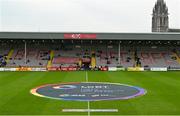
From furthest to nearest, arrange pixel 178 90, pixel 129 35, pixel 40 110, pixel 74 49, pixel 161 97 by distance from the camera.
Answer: pixel 74 49 < pixel 129 35 < pixel 178 90 < pixel 161 97 < pixel 40 110

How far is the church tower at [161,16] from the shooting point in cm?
16738

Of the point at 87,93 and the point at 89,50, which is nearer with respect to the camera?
the point at 87,93

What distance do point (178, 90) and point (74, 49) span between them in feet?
142

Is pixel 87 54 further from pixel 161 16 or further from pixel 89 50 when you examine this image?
pixel 161 16

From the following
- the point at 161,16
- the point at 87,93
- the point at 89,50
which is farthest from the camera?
the point at 161,16

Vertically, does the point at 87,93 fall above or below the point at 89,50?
below

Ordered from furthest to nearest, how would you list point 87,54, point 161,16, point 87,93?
point 161,16, point 87,54, point 87,93

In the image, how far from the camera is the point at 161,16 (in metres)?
168

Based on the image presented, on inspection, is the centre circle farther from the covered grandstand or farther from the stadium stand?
the stadium stand

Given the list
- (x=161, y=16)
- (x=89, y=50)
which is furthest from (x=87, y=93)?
(x=161, y=16)

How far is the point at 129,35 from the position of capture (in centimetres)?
6725

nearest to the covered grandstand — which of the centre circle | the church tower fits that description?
the centre circle

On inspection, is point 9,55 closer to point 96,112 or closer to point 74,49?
point 74,49

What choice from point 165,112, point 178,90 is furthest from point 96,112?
point 178,90
